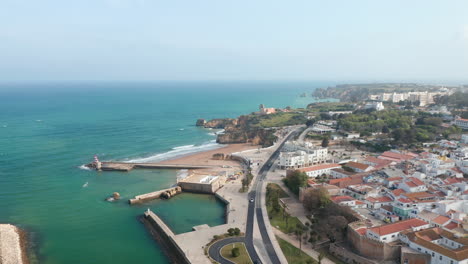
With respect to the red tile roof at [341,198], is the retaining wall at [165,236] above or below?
below

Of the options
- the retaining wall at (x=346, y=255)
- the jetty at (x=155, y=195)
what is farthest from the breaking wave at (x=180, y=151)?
the retaining wall at (x=346, y=255)

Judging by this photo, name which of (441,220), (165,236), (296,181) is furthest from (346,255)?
(165,236)

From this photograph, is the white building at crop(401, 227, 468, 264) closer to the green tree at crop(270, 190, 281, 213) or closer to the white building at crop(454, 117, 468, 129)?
the green tree at crop(270, 190, 281, 213)

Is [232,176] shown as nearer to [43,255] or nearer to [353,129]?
[43,255]

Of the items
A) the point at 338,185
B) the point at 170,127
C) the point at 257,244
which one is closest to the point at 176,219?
the point at 257,244

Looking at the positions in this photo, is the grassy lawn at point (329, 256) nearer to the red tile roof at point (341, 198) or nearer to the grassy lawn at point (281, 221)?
the grassy lawn at point (281, 221)

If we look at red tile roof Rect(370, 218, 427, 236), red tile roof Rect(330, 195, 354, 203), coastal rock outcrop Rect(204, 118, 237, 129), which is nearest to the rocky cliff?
coastal rock outcrop Rect(204, 118, 237, 129)
